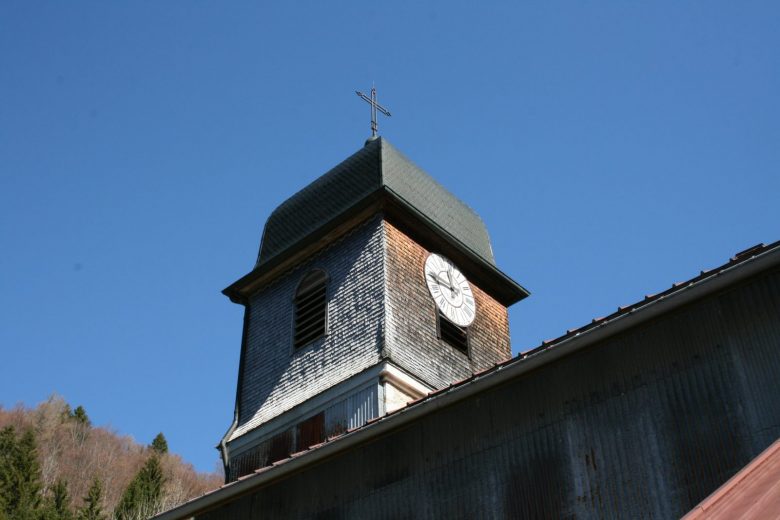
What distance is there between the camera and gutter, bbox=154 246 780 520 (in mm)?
10000

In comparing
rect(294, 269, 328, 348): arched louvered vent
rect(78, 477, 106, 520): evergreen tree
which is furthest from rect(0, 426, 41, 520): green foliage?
rect(294, 269, 328, 348): arched louvered vent

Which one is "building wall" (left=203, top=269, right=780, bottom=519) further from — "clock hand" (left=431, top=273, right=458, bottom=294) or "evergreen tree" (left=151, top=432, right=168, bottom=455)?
"evergreen tree" (left=151, top=432, right=168, bottom=455)

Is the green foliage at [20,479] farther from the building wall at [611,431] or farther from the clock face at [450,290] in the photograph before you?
the building wall at [611,431]

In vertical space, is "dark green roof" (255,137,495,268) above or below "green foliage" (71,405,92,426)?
below

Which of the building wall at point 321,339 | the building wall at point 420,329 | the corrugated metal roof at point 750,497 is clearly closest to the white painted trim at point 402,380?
the building wall at point 420,329

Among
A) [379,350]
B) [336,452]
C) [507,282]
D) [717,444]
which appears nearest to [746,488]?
[717,444]

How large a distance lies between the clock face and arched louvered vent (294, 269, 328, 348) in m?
2.15

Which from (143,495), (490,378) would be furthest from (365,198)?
(143,495)

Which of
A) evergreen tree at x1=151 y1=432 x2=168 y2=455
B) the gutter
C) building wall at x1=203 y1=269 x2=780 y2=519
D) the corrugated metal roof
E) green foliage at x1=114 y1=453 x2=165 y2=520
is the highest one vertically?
evergreen tree at x1=151 y1=432 x2=168 y2=455

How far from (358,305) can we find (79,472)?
4315 cm

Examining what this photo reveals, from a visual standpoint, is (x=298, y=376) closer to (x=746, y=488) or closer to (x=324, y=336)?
(x=324, y=336)

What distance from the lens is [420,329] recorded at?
19.4 m

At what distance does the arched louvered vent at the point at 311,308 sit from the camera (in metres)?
20.1

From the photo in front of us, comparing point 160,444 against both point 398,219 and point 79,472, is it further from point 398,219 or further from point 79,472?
point 398,219
